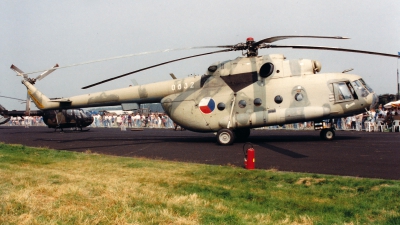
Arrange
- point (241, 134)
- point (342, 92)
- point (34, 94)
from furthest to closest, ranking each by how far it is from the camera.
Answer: point (34, 94), point (241, 134), point (342, 92)

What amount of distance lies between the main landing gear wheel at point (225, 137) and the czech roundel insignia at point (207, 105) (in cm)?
134

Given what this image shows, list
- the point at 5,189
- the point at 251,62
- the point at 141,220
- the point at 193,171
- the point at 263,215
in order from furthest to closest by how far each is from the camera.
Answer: the point at 251,62
the point at 193,171
the point at 5,189
the point at 263,215
the point at 141,220

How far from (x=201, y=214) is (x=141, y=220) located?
948 mm

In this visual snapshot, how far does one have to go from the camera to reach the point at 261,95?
1742 cm

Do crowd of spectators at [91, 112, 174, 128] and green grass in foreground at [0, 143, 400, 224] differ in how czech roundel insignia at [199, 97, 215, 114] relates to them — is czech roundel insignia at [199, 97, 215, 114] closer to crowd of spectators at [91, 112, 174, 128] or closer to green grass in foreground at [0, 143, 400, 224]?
green grass in foreground at [0, 143, 400, 224]

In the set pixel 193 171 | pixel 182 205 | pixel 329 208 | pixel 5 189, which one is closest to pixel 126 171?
pixel 193 171

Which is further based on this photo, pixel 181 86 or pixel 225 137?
pixel 181 86

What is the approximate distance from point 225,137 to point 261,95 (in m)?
2.76

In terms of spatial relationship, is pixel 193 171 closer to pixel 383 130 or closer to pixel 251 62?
pixel 251 62

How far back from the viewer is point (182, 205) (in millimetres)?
5988

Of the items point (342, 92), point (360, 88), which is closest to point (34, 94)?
point (342, 92)

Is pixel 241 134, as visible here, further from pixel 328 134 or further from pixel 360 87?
pixel 360 87

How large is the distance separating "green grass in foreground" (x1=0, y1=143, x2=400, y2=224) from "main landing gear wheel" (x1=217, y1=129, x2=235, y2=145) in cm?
756

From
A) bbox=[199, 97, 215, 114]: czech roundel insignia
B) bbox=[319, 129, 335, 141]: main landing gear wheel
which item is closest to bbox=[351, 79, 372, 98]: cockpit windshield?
bbox=[319, 129, 335, 141]: main landing gear wheel
